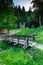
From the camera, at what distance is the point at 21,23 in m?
42.9

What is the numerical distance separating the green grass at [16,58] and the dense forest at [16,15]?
319 inches

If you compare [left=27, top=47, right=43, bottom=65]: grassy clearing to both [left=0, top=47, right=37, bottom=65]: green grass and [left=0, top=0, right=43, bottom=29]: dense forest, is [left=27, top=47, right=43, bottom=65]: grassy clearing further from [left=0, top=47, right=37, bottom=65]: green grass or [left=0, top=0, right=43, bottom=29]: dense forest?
[left=0, top=0, right=43, bottom=29]: dense forest

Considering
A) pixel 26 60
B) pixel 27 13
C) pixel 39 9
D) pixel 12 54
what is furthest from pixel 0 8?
pixel 27 13

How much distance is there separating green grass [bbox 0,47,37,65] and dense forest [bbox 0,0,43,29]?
26.6 ft

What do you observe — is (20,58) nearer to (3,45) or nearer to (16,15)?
(3,45)

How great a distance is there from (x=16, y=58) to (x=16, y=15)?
992 inches

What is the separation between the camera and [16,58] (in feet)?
48.9

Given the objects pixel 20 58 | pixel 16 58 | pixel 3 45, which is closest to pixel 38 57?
pixel 20 58

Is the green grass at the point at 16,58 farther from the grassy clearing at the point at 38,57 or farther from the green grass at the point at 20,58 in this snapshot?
the grassy clearing at the point at 38,57

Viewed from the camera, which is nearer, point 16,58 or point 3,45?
point 16,58

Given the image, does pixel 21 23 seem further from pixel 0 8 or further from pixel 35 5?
pixel 0 8

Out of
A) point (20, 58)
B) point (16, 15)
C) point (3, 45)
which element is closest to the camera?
point (20, 58)

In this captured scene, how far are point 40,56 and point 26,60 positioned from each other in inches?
50.1

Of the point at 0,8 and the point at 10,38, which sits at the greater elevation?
the point at 0,8
